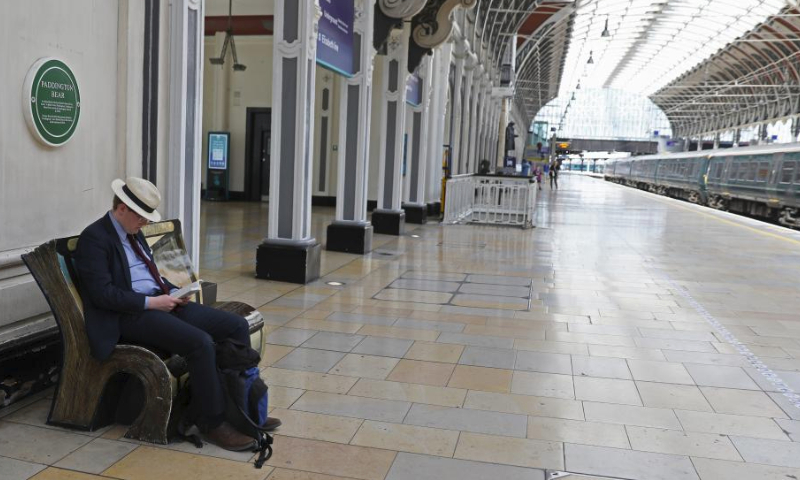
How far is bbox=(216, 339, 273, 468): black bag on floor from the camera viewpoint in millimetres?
3451

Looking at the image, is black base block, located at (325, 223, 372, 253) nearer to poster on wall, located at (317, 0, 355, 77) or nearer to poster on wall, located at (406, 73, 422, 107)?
poster on wall, located at (317, 0, 355, 77)

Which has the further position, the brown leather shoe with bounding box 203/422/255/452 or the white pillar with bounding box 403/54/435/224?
the white pillar with bounding box 403/54/435/224

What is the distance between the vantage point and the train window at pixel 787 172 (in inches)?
908

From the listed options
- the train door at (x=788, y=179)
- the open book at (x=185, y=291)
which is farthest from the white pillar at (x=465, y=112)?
the open book at (x=185, y=291)

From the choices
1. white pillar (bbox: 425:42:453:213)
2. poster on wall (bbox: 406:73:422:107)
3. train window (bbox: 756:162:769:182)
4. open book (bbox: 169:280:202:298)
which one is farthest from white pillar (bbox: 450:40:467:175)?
open book (bbox: 169:280:202:298)

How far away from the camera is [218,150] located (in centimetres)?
1936

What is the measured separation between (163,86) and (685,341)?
4.68 metres

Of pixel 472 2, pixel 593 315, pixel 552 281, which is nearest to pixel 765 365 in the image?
pixel 593 315

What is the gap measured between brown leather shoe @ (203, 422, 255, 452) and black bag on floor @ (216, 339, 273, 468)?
24 millimetres

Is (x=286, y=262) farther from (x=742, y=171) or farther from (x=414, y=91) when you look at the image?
(x=742, y=171)

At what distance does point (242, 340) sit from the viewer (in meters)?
3.65

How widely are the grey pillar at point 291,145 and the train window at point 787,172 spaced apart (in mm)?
20090

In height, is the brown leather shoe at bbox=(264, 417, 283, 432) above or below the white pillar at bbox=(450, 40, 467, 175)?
below

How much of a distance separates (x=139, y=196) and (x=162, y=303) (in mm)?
521
